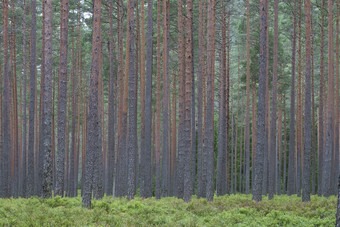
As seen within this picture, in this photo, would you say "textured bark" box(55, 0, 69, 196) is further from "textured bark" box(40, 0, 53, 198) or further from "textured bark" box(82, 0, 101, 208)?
"textured bark" box(82, 0, 101, 208)

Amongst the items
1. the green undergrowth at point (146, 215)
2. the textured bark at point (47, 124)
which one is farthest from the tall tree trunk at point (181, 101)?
the textured bark at point (47, 124)

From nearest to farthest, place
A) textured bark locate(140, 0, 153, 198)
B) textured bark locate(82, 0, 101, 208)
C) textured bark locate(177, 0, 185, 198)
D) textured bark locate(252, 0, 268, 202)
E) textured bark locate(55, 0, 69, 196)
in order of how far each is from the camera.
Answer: textured bark locate(82, 0, 101, 208), textured bark locate(55, 0, 69, 196), textured bark locate(252, 0, 268, 202), textured bark locate(177, 0, 185, 198), textured bark locate(140, 0, 153, 198)

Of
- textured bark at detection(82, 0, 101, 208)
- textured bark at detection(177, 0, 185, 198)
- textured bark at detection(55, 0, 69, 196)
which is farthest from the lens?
textured bark at detection(177, 0, 185, 198)

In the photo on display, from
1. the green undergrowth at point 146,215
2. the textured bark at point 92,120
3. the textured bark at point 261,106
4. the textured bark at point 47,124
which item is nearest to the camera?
the green undergrowth at point 146,215

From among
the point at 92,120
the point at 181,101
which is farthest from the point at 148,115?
the point at 92,120

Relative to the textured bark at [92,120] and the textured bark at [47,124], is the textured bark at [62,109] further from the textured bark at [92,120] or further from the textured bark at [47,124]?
the textured bark at [92,120]

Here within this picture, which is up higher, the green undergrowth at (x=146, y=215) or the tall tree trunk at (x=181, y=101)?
the tall tree trunk at (x=181, y=101)

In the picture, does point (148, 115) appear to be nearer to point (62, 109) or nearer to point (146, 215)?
point (62, 109)

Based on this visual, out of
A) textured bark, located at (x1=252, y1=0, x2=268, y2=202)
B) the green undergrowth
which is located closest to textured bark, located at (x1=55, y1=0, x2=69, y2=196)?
the green undergrowth

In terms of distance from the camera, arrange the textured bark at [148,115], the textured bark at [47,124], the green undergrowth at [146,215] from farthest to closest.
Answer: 1. the textured bark at [148,115]
2. the textured bark at [47,124]
3. the green undergrowth at [146,215]

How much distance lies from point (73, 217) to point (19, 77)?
114 feet

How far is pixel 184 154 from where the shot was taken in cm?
1622

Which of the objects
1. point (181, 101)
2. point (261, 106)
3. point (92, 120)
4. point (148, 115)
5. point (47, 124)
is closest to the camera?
point (92, 120)

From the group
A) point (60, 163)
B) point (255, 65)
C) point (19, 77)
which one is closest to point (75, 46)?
point (19, 77)
